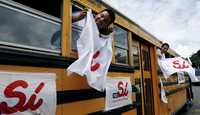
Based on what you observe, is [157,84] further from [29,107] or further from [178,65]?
[29,107]

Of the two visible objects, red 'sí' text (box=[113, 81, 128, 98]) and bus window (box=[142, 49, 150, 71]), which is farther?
bus window (box=[142, 49, 150, 71])

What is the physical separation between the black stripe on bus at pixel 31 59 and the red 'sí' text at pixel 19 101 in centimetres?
13

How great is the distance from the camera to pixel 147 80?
4488mm

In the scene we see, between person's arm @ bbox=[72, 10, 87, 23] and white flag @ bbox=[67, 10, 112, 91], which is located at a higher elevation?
person's arm @ bbox=[72, 10, 87, 23]

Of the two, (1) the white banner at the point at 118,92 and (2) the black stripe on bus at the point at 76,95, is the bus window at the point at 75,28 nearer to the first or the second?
(2) the black stripe on bus at the point at 76,95

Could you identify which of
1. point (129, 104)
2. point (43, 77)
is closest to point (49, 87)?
point (43, 77)

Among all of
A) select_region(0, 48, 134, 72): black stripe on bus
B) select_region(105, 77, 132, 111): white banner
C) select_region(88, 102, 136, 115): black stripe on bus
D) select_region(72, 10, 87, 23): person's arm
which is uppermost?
select_region(72, 10, 87, 23): person's arm

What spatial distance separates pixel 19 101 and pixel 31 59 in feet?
0.95

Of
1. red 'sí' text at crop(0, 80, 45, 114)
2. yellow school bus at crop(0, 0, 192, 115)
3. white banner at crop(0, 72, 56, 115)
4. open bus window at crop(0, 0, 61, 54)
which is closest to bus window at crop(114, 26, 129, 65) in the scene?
yellow school bus at crop(0, 0, 192, 115)

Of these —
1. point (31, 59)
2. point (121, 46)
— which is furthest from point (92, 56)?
point (121, 46)

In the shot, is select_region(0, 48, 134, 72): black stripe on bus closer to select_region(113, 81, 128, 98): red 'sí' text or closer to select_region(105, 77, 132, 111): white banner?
select_region(105, 77, 132, 111): white banner

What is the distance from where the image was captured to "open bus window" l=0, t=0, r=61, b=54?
1657 mm

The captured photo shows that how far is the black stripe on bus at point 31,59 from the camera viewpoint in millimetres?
1566

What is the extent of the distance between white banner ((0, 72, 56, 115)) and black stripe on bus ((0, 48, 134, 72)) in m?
0.07
